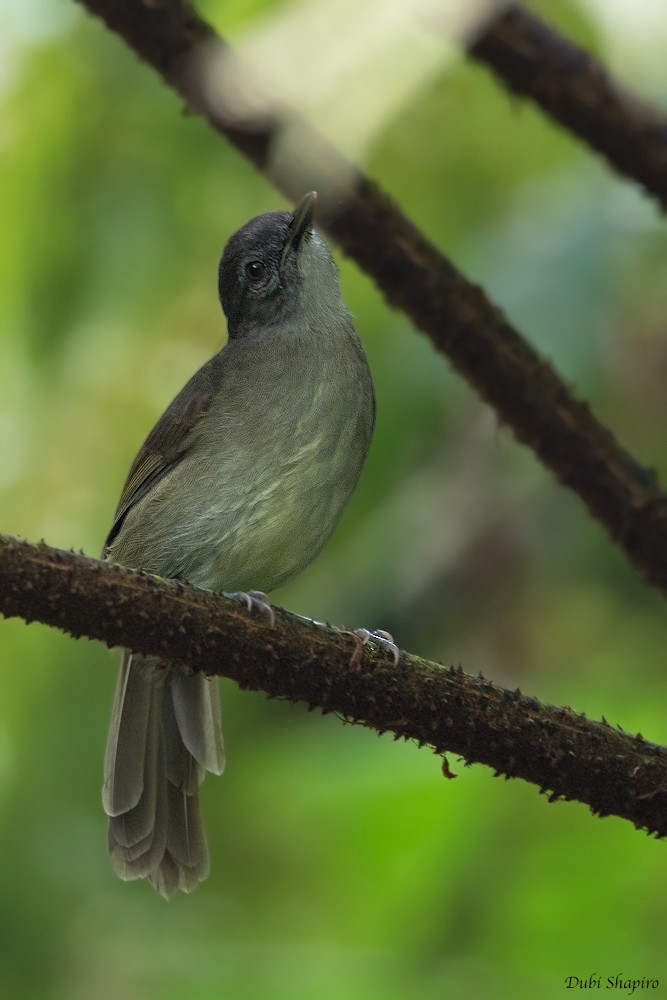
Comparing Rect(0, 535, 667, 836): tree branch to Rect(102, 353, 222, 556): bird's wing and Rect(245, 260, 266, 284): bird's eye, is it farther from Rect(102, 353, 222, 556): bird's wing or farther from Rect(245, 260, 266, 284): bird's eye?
Rect(245, 260, 266, 284): bird's eye

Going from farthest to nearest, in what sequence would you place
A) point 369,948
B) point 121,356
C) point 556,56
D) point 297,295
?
point 121,356, point 297,295, point 556,56, point 369,948

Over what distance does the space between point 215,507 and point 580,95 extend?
1.71m

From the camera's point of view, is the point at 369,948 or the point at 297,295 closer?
the point at 369,948

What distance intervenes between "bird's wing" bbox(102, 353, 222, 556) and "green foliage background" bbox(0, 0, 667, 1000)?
0.55m

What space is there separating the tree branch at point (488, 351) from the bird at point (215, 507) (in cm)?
23

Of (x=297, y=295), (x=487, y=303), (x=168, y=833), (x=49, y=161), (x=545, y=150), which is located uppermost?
(x=545, y=150)

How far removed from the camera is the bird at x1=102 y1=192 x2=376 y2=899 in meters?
3.95

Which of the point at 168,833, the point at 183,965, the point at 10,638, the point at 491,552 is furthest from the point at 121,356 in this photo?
the point at 183,965

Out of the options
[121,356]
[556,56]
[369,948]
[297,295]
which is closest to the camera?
[369,948]

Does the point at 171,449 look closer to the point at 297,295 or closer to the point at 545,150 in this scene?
the point at 297,295

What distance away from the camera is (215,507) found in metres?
3.95

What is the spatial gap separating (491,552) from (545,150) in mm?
1721

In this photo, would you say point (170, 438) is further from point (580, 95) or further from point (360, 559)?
point (580, 95)

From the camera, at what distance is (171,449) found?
4.29 m
